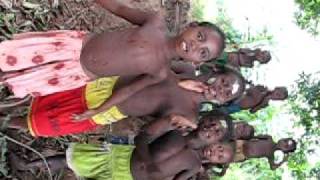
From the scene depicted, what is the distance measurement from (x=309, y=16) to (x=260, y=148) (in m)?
2.49

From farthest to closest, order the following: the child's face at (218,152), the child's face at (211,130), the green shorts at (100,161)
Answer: the child's face at (218,152), the child's face at (211,130), the green shorts at (100,161)

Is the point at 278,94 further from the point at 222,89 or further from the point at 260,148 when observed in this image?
the point at 222,89

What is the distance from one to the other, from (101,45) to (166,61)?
1.12ft

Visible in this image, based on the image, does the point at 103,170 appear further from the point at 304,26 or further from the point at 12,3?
the point at 304,26

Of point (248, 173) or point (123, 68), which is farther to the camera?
point (248, 173)

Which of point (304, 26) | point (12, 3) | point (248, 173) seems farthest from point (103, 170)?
point (248, 173)

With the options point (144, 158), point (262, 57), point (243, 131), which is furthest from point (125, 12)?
point (262, 57)

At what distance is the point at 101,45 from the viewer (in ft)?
10.7

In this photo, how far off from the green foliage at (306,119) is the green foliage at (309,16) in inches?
27.6

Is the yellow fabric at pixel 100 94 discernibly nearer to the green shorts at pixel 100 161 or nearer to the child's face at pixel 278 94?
the green shorts at pixel 100 161

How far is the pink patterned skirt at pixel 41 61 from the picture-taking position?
3.24m

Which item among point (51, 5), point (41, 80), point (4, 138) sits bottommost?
point (4, 138)

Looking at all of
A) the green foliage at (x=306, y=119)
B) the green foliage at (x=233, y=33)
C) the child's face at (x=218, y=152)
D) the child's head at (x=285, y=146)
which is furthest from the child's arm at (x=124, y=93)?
the green foliage at (x=233, y=33)

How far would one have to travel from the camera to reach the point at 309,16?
276 inches
